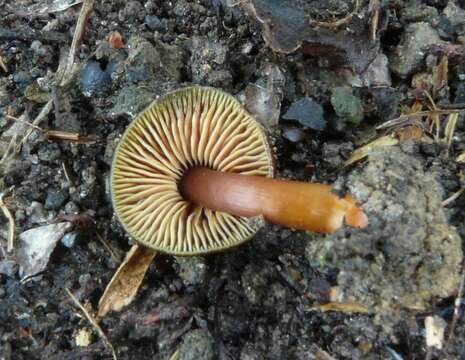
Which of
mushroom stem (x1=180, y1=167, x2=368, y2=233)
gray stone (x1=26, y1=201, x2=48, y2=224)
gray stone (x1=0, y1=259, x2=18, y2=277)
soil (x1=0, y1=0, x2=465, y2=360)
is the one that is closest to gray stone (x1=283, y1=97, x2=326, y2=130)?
soil (x1=0, y1=0, x2=465, y2=360)

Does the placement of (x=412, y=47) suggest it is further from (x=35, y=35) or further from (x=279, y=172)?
(x=35, y=35)

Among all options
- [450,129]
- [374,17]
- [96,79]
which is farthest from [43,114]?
[450,129]

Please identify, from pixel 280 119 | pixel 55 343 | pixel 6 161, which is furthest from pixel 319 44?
pixel 55 343

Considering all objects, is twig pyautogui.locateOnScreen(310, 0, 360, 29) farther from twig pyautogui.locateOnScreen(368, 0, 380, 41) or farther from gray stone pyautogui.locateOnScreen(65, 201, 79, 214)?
gray stone pyautogui.locateOnScreen(65, 201, 79, 214)

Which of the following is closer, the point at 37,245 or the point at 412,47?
the point at 37,245

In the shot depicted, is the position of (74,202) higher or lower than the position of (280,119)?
lower

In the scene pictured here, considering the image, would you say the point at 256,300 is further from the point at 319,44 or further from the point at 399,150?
the point at 319,44

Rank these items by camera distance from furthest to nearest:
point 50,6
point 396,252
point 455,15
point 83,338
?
point 50,6, point 455,15, point 83,338, point 396,252
